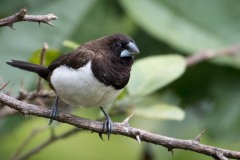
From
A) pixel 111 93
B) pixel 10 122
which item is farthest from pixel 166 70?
pixel 10 122

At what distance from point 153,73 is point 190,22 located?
2.51 ft

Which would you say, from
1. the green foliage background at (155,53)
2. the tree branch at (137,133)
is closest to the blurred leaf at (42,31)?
the green foliage background at (155,53)

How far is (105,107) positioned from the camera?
387 cm

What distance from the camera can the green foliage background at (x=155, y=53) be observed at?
14.7 ft

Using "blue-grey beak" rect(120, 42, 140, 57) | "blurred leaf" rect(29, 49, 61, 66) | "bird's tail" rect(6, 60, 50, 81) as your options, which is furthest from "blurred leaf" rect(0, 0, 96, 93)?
"blue-grey beak" rect(120, 42, 140, 57)

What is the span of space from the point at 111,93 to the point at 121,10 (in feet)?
4.66

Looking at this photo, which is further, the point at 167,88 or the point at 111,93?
the point at 167,88

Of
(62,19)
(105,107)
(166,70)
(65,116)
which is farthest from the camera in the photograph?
(62,19)

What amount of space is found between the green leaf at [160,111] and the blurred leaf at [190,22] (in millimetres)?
628

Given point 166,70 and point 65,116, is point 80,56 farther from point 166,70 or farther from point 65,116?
point 166,70

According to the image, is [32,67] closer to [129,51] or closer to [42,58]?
[42,58]

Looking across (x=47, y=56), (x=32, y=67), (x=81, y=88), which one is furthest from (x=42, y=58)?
(x=81, y=88)

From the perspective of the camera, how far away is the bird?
3545mm

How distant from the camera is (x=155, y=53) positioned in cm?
497
